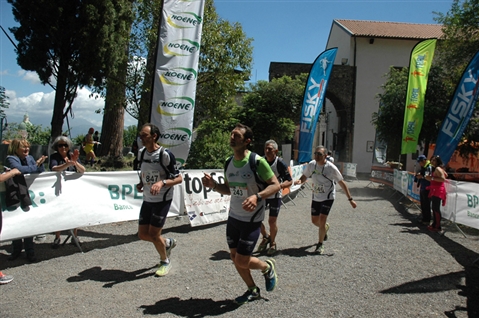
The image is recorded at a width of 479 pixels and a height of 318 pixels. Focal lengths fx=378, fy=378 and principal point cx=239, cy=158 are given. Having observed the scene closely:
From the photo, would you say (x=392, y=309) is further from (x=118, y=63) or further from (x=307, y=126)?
(x=118, y=63)

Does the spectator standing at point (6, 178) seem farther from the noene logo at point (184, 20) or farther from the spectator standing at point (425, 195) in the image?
the spectator standing at point (425, 195)

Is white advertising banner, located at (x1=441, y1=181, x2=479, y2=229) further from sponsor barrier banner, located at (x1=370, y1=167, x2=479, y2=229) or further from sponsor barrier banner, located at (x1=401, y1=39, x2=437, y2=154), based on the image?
sponsor barrier banner, located at (x1=401, y1=39, x2=437, y2=154)

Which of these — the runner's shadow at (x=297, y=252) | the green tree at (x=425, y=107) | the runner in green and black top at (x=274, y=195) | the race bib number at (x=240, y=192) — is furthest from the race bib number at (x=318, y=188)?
the green tree at (x=425, y=107)

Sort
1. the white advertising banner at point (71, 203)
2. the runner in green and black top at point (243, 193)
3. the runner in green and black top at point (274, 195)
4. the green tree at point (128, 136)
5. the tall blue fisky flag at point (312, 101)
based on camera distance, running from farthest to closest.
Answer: the green tree at point (128, 136) → the tall blue fisky flag at point (312, 101) → the runner in green and black top at point (274, 195) → the white advertising banner at point (71, 203) → the runner in green and black top at point (243, 193)

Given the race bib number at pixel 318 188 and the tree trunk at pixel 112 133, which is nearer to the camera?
the race bib number at pixel 318 188

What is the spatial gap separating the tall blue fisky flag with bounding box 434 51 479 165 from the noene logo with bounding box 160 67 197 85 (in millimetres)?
6858

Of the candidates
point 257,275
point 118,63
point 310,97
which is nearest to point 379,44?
point 310,97

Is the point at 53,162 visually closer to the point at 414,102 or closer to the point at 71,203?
the point at 71,203

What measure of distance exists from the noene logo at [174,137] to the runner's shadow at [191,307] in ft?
12.3

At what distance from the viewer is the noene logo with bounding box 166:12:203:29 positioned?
24.1ft

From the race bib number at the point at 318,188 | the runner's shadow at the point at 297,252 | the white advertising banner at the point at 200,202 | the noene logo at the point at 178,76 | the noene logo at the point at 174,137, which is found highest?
the noene logo at the point at 178,76

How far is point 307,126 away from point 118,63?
6393 mm

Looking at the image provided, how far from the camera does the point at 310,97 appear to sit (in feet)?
40.0

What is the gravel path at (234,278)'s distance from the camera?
3.95 meters
